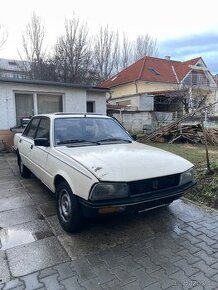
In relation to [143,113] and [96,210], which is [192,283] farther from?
[143,113]

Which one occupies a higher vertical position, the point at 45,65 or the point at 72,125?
the point at 45,65

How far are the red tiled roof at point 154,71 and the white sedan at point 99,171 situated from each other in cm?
2376

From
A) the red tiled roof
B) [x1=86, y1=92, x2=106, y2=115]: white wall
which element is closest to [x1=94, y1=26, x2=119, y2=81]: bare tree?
the red tiled roof

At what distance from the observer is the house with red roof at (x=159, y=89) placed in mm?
18766

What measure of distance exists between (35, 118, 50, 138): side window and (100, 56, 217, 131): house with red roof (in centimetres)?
1266

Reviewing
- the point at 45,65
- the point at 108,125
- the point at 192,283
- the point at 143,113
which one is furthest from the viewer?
the point at 45,65

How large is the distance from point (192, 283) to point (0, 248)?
2.29 metres

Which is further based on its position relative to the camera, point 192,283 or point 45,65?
point 45,65

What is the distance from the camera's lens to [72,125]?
4434 millimetres

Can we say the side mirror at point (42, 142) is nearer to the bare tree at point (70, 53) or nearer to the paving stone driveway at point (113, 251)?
the paving stone driveway at point (113, 251)

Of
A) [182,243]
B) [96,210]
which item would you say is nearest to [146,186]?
[96,210]

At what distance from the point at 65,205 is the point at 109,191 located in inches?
36.6

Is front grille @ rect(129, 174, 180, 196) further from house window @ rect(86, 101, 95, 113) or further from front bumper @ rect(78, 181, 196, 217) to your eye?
house window @ rect(86, 101, 95, 113)

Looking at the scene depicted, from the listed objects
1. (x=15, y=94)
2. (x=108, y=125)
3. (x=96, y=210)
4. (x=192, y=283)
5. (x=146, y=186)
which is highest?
(x=15, y=94)
